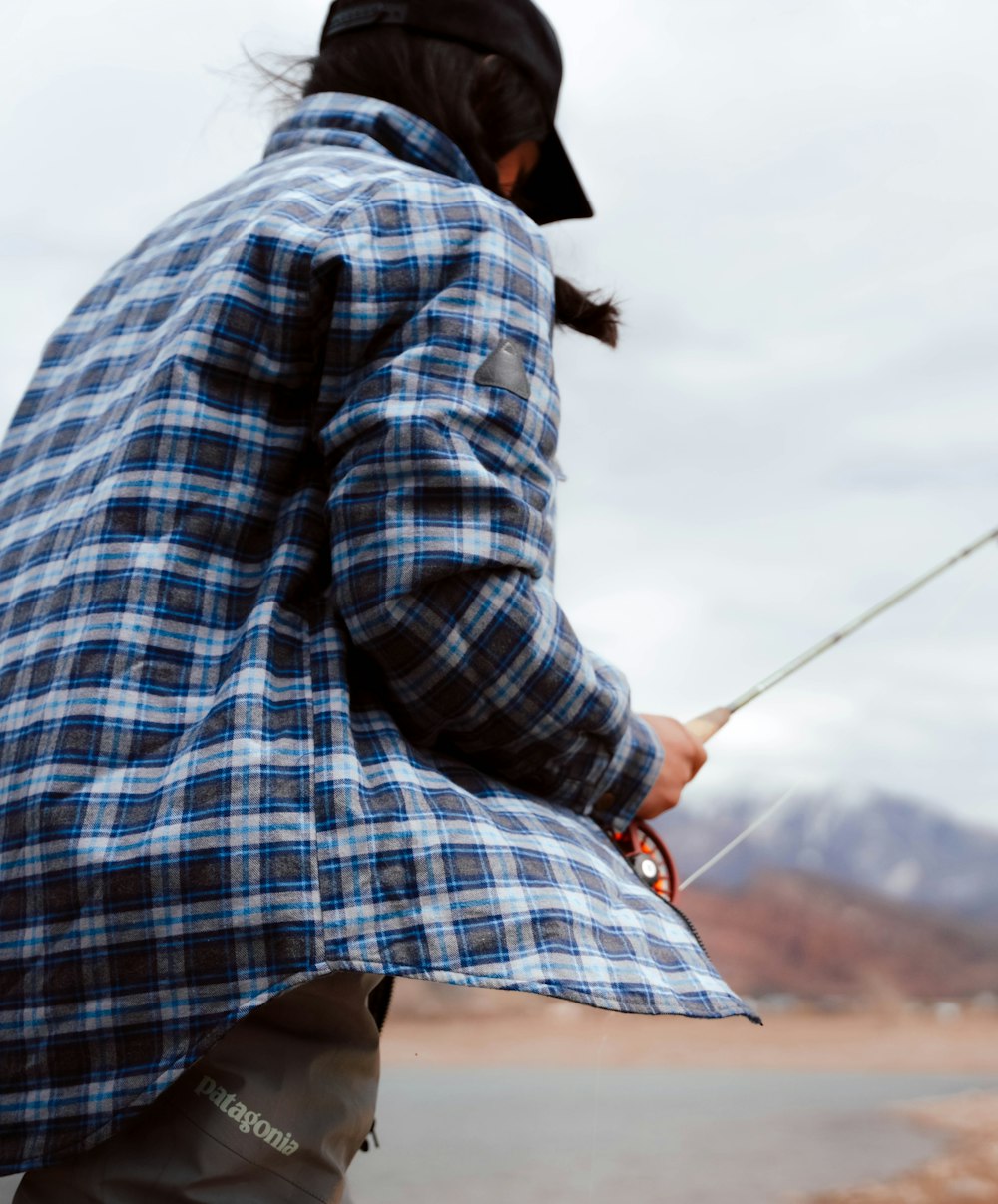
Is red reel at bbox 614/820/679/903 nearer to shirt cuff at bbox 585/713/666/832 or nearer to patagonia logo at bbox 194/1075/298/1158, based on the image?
shirt cuff at bbox 585/713/666/832

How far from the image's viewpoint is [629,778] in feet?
2.75

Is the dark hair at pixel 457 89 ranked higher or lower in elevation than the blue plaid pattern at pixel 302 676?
higher

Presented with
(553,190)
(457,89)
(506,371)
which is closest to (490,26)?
(457,89)

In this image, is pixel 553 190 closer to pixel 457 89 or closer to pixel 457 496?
pixel 457 89

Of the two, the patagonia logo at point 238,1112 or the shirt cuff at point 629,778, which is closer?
the patagonia logo at point 238,1112

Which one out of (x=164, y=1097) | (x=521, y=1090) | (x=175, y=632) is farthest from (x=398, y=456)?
(x=521, y=1090)

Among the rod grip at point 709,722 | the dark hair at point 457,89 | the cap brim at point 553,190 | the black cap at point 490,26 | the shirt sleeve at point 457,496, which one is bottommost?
the rod grip at point 709,722

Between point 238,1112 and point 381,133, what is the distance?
2.17ft

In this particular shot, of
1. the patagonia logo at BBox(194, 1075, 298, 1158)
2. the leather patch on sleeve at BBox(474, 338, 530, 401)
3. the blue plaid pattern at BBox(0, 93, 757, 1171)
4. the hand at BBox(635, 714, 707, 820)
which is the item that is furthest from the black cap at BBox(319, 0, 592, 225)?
the patagonia logo at BBox(194, 1075, 298, 1158)

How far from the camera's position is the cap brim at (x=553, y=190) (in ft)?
3.46

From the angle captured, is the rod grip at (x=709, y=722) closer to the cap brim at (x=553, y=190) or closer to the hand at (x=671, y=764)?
the hand at (x=671, y=764)

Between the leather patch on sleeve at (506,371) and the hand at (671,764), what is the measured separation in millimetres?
276

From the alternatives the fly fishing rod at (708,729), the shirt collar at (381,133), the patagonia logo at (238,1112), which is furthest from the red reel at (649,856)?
the shirt collar at (381,133)

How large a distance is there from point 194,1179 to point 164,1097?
0.05 meters
